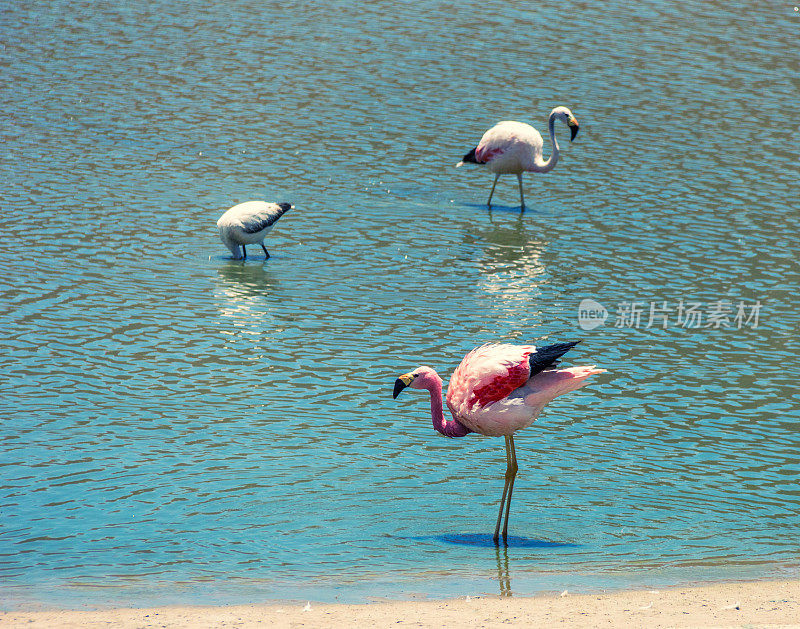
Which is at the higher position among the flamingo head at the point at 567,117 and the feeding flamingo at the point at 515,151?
the flamingo head at the point at 567,117

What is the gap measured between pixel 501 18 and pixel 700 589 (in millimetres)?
27695

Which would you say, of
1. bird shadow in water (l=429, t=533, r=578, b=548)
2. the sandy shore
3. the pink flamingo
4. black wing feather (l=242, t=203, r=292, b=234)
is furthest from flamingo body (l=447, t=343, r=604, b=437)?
black wing feather (l=242, t=203, r=292, b=234)

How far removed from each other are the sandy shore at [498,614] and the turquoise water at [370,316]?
291mm

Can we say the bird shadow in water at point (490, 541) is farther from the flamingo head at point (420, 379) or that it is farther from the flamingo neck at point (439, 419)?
the flamingo head at point (420, 379)

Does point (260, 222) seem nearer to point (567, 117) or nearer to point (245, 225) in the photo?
point (245, 225)

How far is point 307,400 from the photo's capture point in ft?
36.8

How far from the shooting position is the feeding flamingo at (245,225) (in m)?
15.8

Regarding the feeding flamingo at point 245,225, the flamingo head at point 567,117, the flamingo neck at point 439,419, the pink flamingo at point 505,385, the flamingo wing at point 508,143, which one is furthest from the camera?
the flamingo head at point 567,117

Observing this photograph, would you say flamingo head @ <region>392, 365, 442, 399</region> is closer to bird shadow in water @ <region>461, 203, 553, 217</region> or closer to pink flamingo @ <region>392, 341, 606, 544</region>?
pink flamingo @ <region>392, 341, 606, 544</region>

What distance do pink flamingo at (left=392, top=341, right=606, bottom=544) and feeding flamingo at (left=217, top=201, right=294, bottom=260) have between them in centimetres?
759

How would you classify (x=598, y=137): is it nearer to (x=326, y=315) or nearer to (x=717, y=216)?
(x=717, y=216)

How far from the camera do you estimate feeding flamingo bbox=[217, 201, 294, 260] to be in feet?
51.8

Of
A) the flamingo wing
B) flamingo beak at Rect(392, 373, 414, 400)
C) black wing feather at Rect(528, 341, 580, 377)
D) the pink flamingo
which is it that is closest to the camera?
black wing feather at Rect(528, 341, 580, 377)

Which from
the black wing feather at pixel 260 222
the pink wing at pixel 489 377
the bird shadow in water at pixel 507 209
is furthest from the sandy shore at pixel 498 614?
the bird shadow in water at pixel 507 209
